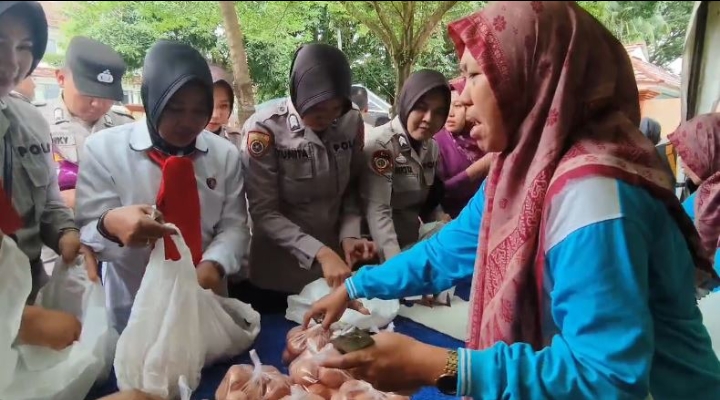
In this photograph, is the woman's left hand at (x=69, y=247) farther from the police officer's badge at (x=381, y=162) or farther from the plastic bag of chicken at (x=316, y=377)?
the police officer's badge at (x=381, y=162)

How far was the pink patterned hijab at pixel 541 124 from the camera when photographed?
60cm

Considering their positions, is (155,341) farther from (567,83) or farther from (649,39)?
(649,39)

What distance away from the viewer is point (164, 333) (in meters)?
0.91

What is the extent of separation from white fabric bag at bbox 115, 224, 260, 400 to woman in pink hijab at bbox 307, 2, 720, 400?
13.8 inches

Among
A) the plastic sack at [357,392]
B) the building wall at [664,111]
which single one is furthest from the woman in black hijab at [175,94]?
the building wall at [664,111]

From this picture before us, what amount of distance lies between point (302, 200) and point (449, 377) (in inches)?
24.7

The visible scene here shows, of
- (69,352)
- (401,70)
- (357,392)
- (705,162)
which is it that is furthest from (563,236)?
(705,162)

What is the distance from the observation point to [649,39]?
0.73 metres

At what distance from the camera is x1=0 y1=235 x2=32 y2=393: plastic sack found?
735 mm

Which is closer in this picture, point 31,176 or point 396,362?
point 396,362

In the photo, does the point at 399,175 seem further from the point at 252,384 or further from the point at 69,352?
the point at 69,352

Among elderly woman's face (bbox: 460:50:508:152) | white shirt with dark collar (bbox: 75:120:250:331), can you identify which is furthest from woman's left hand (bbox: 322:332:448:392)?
white shirt with dark collar (bbox: 75:120:250:331)

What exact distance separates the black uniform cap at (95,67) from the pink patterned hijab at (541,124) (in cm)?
51

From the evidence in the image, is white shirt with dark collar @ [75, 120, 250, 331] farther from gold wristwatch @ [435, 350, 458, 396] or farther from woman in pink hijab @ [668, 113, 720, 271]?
woman in pink hijab @ [668, 113, 720, 271]
